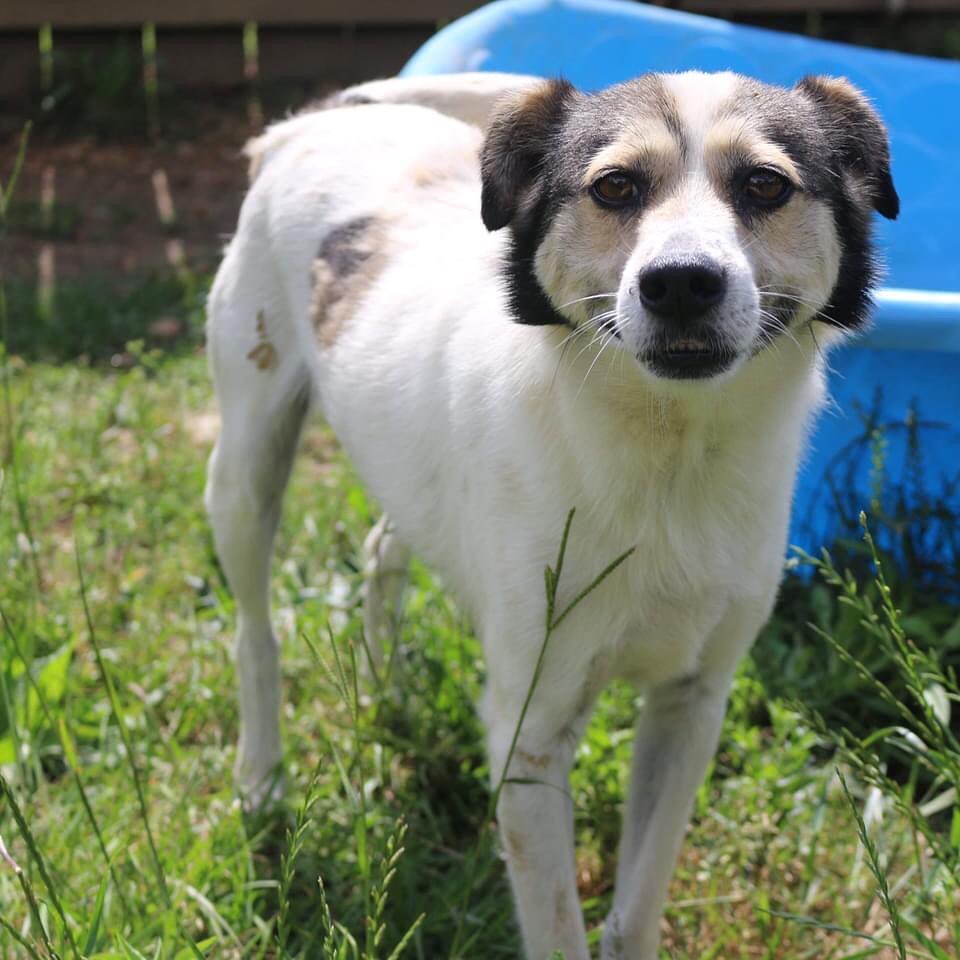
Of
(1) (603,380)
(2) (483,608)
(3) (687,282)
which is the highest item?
(3) (687,282)

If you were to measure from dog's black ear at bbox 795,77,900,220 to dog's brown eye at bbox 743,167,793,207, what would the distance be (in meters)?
0.27

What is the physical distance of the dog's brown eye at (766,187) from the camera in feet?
6.61

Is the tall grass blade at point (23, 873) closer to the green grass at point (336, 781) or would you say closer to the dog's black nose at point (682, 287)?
the green grass at point (336, 781)

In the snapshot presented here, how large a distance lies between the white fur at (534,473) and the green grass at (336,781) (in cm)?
24

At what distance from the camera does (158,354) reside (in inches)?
201

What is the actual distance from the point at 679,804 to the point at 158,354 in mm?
3351

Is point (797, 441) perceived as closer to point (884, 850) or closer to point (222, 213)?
point (884, 850)

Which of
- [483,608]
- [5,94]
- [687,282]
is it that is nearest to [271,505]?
[483,608]

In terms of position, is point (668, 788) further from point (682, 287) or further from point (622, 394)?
point (682, 287)

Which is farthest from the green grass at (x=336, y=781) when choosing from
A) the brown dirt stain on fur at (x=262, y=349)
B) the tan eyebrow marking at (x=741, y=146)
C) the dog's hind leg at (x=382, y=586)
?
the tan eyebrow marking at (x=741, y=146)

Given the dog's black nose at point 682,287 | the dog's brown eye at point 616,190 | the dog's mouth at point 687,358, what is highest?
the dog's brown eye at point 616,190

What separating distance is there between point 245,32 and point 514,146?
6818 millimetres

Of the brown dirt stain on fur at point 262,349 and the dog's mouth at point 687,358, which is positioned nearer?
the dog's mouth at point 687,358

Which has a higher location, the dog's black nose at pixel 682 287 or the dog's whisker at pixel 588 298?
the dog's black nose at pixel 682 287
